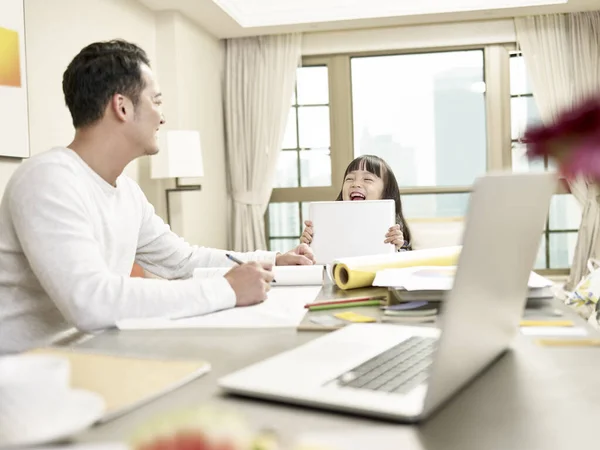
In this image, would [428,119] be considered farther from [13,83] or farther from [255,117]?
[13,83]

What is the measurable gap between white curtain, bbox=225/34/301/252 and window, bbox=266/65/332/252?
157 millimetres

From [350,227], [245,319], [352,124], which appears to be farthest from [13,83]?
[352,124]

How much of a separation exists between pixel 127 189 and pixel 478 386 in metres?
1.28

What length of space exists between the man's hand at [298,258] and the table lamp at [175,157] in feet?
7.45

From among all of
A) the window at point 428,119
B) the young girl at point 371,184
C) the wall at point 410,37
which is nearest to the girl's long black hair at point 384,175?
the young girl at point 371,184

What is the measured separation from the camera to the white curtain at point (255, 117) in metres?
5.29

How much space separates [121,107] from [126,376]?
42.9 inches

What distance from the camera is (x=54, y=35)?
3285 millimetres

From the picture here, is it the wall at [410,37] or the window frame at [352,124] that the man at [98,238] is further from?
the wall at [410,37]

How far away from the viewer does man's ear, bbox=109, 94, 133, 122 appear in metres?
1.66

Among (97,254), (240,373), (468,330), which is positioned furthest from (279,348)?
(97,254)

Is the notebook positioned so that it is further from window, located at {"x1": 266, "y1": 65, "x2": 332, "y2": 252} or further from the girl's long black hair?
window, located at {"x1": 266, "y1": 65, "x2": 332, "y2": 252}

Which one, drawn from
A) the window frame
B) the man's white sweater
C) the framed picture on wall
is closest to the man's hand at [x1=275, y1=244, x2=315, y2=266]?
the man's white sweater

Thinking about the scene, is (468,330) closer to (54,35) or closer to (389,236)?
(389,236)
